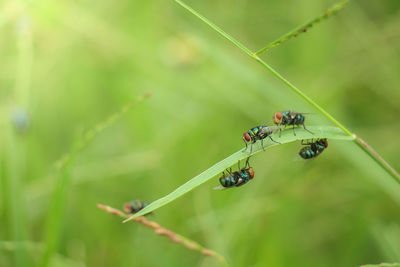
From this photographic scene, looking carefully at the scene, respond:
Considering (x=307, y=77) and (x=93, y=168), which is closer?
(x=93, y=168)

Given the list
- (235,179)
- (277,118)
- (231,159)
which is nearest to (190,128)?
(235,179)

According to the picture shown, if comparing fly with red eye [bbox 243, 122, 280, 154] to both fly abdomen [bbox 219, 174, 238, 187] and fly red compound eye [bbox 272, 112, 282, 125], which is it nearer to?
fly red compound eye [bbox 272, 112, 282, 125]

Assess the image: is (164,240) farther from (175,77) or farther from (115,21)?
(115,21)

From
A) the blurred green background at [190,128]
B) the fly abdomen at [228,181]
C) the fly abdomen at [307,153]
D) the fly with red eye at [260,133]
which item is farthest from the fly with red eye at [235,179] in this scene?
the blurred green background at [190,128]

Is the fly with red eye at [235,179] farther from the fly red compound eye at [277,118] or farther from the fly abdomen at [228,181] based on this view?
the fly red compound eye at [277,118]

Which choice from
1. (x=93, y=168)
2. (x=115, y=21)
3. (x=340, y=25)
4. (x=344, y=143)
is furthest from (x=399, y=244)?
(x=115, y=21)

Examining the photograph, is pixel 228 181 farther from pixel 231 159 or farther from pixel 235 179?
pixel 231 159
